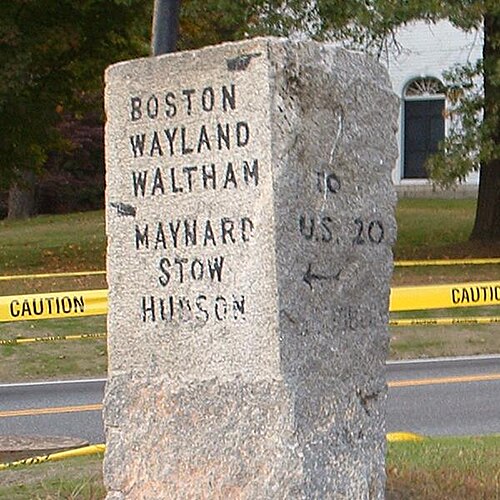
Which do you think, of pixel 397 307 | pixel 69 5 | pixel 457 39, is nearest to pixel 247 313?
pixel 397 307

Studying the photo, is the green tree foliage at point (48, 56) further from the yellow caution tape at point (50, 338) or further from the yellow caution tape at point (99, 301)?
the yellow caution tape at point (50, 338)

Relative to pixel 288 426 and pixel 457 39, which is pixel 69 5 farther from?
pixel 288 426

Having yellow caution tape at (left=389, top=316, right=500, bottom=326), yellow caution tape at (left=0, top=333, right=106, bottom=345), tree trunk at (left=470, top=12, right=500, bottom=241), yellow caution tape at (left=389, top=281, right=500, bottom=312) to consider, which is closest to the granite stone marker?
yellow caution tape at (left=0, top=333, right=106, bottom=345)

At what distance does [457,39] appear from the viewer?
38.8 meters

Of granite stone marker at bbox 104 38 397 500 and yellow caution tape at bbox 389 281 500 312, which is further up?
granite stone marker at bbox 104 38 397 500

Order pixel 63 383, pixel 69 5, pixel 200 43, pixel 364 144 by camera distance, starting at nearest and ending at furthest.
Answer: pixel 364 144 → pixel 63 383 → pixel 69 5 → pixel 200 43

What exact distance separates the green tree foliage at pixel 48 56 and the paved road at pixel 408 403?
973 cm

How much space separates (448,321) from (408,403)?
5170mm

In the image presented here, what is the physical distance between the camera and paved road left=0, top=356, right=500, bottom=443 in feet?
38.2

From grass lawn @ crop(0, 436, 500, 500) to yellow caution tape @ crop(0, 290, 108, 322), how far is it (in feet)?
27.9

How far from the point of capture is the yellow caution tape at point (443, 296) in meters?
17.0

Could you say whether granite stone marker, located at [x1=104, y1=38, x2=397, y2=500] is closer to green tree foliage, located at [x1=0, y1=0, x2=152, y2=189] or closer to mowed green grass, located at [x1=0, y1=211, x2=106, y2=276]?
green tree foliage, located at [x1=0, y1=0, x2=152, y2=189]

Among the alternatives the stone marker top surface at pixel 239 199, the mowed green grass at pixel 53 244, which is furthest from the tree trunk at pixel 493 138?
the stone marker top surface at pixel 239 199

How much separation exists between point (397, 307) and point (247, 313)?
1140cm
